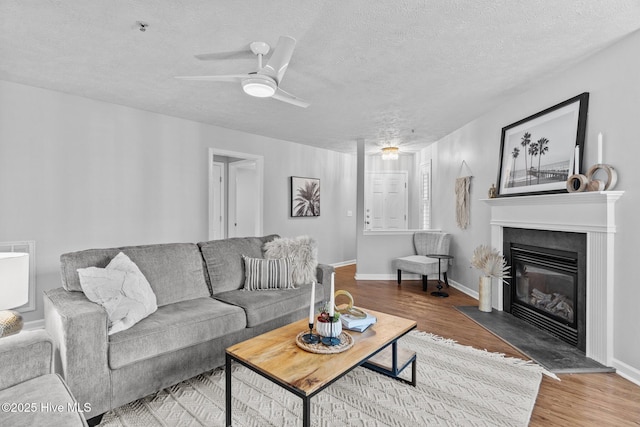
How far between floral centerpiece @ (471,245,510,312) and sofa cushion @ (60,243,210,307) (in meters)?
3.07

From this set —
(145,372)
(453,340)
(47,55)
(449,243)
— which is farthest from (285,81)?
(449,243)

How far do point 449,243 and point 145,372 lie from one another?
454 centimetres

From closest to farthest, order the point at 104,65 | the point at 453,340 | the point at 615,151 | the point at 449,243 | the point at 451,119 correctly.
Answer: the point at 615,151 < the point at 104,65 < the point at 453,340 < the point at 451,119 < the point at 449,243

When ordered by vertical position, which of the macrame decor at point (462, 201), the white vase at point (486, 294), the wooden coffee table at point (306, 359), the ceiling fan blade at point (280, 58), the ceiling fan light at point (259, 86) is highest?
the ceiling fan blade at point (280, 58)

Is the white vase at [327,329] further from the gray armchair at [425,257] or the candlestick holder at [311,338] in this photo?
the gray armchair at [425,257]

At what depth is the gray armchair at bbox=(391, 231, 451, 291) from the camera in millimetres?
4785

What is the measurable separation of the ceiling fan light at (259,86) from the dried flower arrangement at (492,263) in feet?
9.97

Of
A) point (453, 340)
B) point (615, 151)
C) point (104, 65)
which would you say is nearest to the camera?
point (615, 151)

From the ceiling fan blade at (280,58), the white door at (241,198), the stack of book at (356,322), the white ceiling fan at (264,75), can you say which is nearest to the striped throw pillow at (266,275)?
the stack of book at (356,322)

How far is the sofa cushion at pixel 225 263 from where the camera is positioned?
2.83m

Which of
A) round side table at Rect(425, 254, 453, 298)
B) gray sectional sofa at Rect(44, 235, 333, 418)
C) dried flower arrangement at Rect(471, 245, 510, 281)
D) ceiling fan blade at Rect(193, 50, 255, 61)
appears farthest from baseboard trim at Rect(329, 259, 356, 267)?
ceiling fan blade at Rect(193, 50, 255, 61)

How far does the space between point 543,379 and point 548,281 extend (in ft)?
3.98

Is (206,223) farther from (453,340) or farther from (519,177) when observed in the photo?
(519,177)

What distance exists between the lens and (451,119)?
14.3 feet
